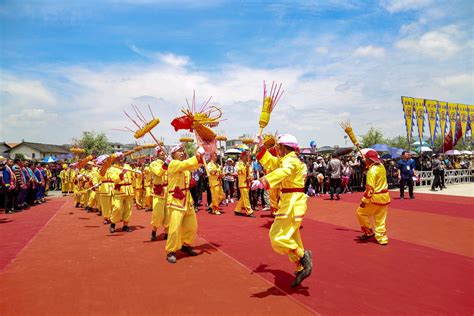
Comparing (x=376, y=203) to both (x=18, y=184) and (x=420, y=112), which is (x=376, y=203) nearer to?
(x=18, y=184)

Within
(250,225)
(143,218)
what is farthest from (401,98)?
(143,218)

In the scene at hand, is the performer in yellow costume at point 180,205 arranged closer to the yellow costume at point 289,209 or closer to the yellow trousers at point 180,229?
the yellow trousers at point 180,229

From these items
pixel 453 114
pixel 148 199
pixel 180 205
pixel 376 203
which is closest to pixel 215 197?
pixel 148 199

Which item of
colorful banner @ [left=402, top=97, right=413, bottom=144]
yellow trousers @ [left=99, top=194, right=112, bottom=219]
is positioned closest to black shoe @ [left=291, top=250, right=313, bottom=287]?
yellow trousers @ [left=99, top=194, right=112, bottom=219]

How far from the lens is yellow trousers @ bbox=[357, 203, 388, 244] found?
20.6 ft

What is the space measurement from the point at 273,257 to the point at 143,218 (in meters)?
5.79

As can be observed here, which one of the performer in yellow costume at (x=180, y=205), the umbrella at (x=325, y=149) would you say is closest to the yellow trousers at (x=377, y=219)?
the performer in yellow costume at (x=180, y=205)

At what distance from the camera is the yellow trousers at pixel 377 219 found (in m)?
6.29

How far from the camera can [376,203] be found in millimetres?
6305

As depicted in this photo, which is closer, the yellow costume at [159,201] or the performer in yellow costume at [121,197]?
the yellow costume at [159,201]

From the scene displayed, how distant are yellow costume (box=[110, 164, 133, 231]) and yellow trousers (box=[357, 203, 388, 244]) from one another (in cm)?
567

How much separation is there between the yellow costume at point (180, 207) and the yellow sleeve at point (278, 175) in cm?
163

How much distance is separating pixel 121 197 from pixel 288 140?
5079 millimetres

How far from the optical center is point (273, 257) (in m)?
5.39
